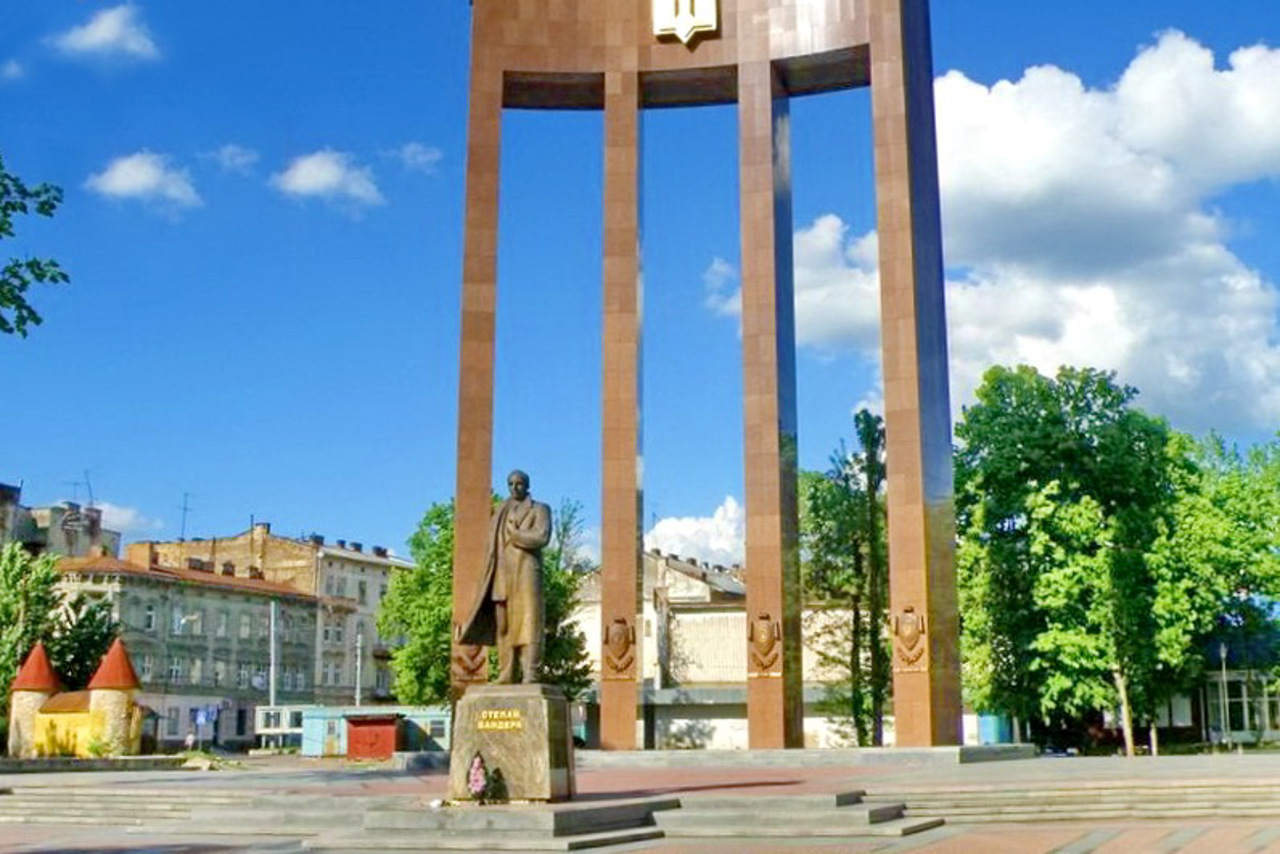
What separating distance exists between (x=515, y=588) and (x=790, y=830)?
4406 mm

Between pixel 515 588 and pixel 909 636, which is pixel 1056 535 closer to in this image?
pixel 909 636

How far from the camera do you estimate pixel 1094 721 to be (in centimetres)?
5184

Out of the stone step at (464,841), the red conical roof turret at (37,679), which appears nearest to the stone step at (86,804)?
the stone step at (464,841)

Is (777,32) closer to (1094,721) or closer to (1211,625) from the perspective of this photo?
(1211,625)

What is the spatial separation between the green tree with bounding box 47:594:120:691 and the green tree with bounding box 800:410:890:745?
25.2 m

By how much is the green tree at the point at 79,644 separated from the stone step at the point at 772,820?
36902 mm

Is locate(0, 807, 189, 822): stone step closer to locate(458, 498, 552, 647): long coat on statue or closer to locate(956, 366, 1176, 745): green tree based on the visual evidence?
locate(458, 498, 552, 647): long coat on statue

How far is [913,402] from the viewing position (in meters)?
30.5

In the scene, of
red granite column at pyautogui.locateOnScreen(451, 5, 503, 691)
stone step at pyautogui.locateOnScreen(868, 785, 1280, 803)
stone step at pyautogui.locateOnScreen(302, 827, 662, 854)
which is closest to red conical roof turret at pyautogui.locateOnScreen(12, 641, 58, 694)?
red granite column at pyautogui.locateOnScreen(451, 5, 503, 691)

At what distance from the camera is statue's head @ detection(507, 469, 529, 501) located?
18219mm

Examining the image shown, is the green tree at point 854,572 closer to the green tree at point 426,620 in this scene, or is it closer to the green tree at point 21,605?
the green tree at point 426,620

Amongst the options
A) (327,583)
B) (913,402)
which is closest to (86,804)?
(913,402)

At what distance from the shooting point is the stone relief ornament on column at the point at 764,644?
30.2 meters

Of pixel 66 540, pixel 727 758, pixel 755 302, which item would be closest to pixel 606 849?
pixel 727 758
